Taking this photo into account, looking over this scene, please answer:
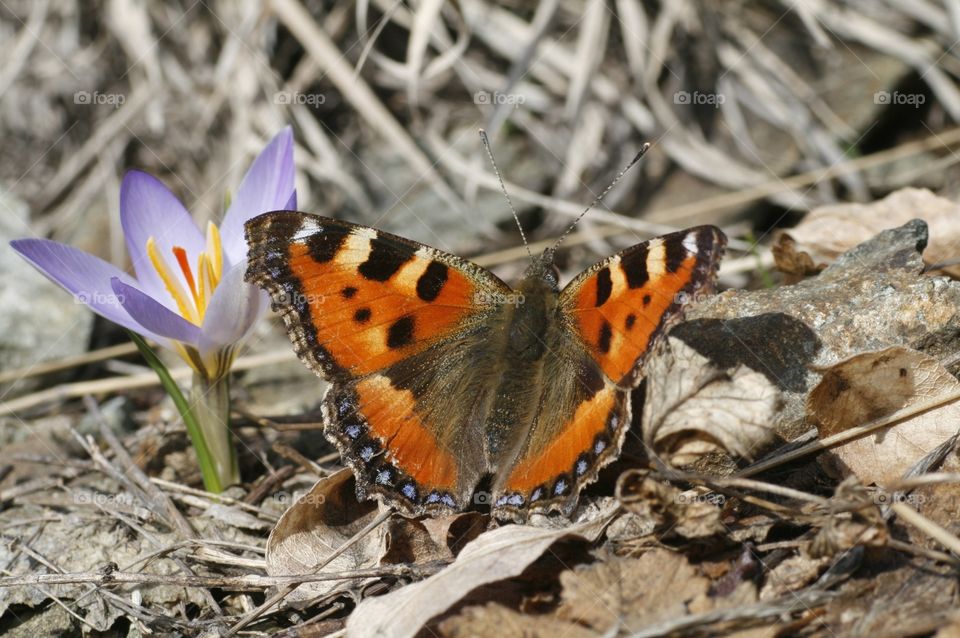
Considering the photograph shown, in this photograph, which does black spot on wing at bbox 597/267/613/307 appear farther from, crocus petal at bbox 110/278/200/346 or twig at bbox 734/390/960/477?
crocus petal at bbox 110/278/200/346

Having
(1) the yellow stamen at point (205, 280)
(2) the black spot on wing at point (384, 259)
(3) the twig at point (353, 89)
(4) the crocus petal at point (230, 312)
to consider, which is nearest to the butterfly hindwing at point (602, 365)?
(2) the black spot on wing at point (384, 259)

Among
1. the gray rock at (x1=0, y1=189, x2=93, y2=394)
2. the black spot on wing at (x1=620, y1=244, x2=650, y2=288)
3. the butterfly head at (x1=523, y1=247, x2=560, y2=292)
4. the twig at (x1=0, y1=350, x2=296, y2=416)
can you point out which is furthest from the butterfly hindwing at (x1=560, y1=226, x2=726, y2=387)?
the gray rock at (x1=0, y1=189, x2=93, y2=394)

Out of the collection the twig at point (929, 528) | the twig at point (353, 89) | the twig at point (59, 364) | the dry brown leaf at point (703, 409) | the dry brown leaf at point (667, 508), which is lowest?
the twig at point (929, 528)

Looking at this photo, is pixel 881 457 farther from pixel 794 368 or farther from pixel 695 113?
pixel 695 113

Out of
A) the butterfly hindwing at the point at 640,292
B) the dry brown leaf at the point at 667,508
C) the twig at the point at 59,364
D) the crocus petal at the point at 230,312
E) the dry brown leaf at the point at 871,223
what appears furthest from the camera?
the twig at the point at 59,364

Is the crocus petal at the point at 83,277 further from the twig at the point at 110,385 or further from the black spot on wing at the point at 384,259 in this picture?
the twig at the point at 110,385

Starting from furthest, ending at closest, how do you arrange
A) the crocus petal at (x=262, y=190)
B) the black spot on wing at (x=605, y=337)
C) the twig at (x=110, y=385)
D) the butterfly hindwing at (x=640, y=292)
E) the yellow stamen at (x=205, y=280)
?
the twig at (x=110, y=385), the crocus petal at (x=262, y=190), the yellow stamen at (x=205, y=280), the black spot on wing at (x=605, y=337), the butterfly hindwing at (x=640, y=292)
